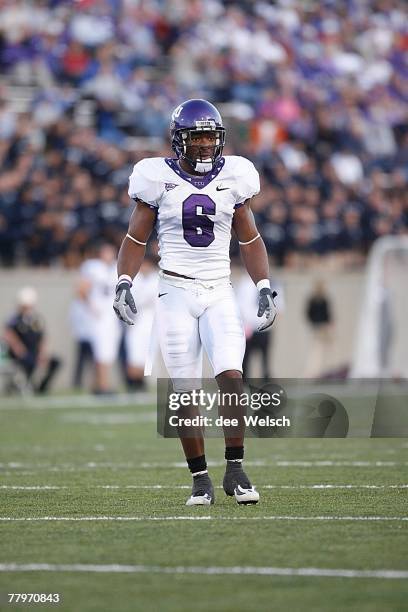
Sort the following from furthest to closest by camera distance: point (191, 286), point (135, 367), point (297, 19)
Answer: point (297, 19) → point (135, 367) → point (191, 286)

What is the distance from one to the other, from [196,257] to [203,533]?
1.63 metres

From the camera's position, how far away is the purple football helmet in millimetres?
6664

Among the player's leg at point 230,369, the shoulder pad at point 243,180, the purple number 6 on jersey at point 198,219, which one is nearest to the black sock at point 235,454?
the player's leg at point 230,369

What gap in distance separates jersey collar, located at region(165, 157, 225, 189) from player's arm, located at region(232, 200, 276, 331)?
0.71 ft

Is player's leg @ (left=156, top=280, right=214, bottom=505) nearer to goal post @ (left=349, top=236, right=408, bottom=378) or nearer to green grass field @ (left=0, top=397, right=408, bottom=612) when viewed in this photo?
green grass field @ (left=0, top=397, right=408, bottom=612)

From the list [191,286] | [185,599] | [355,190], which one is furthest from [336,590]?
[355,190]

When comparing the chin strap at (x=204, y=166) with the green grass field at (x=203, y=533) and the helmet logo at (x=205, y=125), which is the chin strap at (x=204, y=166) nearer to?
the helmet logo at (x=205, y=125)

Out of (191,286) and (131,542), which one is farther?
(191,286)

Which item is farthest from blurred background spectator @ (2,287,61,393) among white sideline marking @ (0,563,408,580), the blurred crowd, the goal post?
white sideline marking @ (0,563,408,580)

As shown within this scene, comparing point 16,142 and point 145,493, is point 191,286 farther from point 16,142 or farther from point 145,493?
point 16,142

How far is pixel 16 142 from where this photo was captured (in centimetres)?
1661

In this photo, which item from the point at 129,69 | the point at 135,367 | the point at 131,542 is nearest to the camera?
the point at 131,542

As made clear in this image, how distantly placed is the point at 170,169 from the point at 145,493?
1737mm

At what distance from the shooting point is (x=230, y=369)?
652 cm
